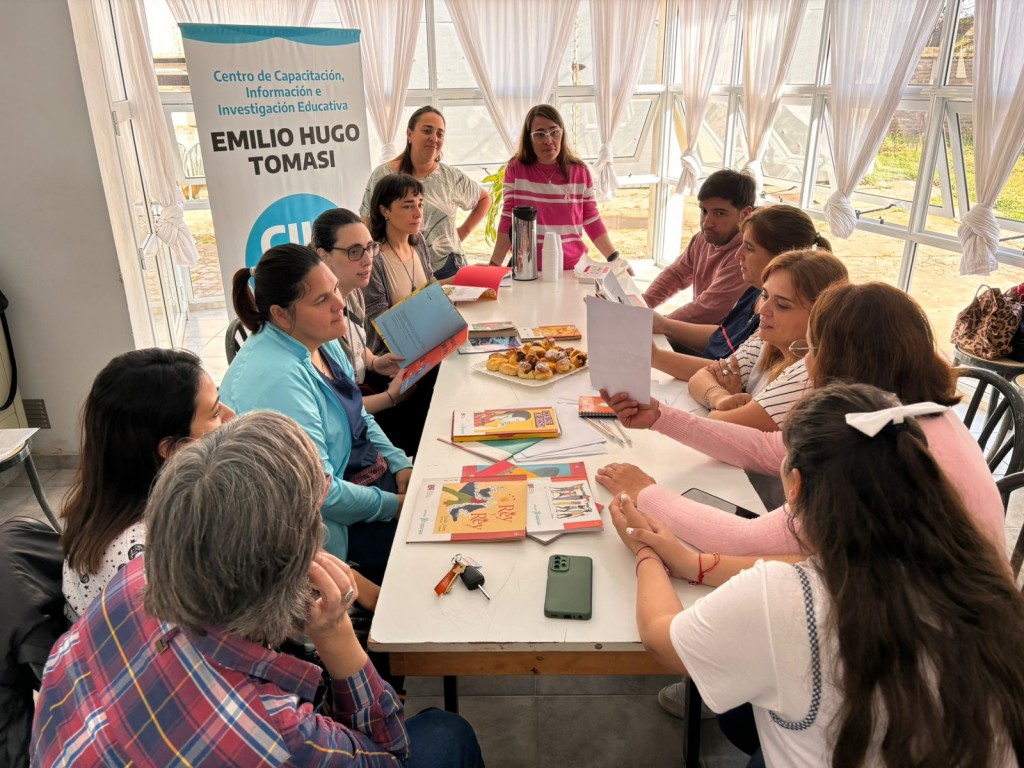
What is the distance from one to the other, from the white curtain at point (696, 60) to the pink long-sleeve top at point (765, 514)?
15.6ft

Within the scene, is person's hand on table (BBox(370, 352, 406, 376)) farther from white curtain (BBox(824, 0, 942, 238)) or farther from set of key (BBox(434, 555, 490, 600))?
white curtain (BBox(824, 0, 942, 238))

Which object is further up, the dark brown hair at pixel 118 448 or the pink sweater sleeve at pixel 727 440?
the dark brown hair at pixel 118 448

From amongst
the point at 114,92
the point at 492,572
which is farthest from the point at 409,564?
the point at 114,92

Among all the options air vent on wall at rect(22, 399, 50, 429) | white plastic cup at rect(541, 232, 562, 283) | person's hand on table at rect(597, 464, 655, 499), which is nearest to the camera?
person's hand on table at rect(597, 464, 655, 499)

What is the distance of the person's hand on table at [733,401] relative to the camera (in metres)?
2.03

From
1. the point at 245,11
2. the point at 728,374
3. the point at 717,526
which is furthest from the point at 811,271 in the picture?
the point at 245,11

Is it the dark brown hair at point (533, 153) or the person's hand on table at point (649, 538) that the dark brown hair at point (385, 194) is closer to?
the dark brown hair at point (533, 153)

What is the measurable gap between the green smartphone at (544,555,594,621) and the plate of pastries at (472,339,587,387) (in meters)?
0.91

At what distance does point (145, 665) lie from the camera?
0.87 m

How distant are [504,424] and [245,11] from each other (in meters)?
4.62

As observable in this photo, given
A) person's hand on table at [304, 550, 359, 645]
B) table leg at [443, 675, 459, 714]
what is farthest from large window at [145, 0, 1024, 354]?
person's hand on table at [304, 550, 359, 645]

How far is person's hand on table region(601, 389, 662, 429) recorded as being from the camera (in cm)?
179

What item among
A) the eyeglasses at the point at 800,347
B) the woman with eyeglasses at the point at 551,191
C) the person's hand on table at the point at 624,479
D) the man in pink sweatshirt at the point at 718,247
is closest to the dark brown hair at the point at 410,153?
the woman with eyeglasses at the point at 551,191

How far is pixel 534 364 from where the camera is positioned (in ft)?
7.57
